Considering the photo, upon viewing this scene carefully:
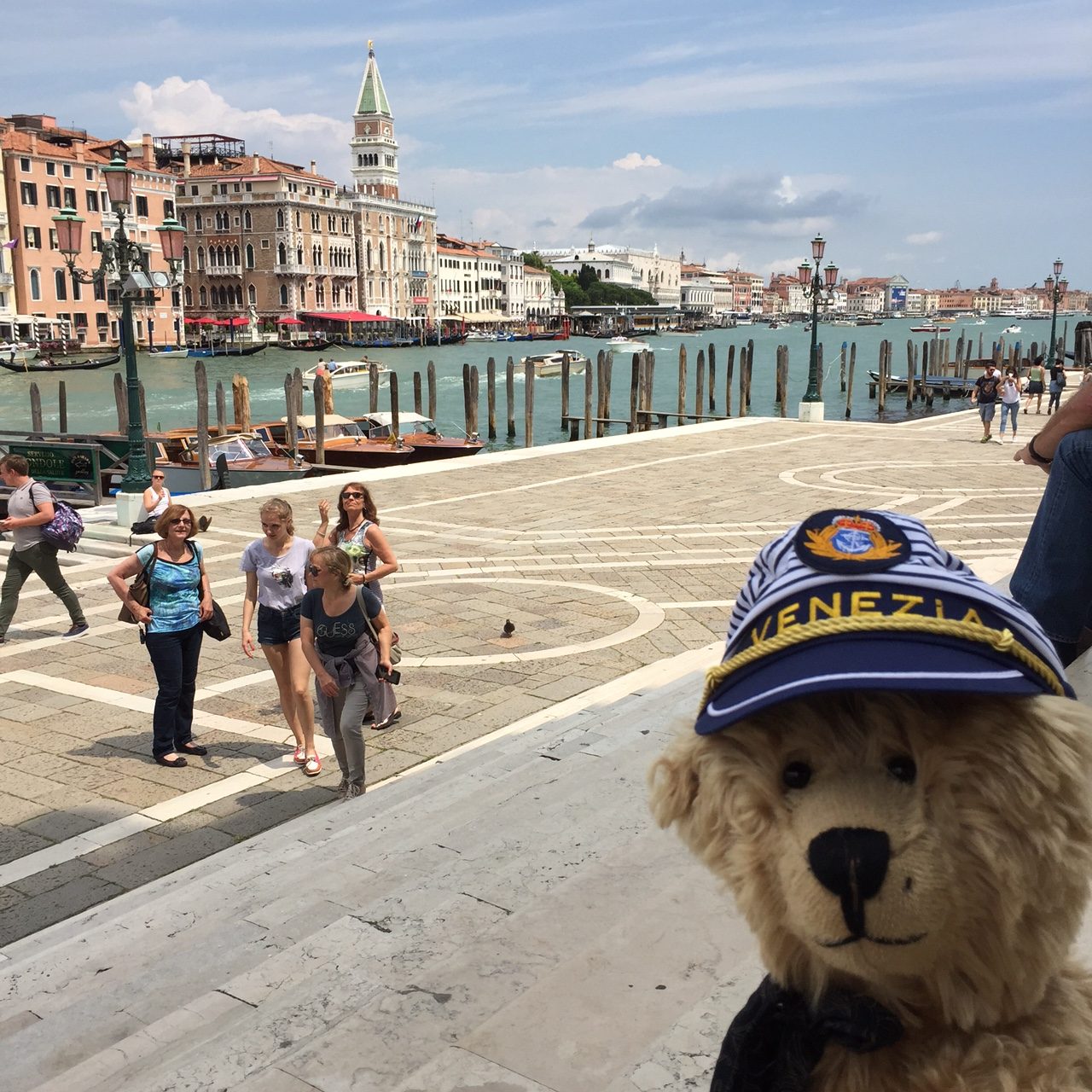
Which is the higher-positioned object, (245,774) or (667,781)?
(667,781)

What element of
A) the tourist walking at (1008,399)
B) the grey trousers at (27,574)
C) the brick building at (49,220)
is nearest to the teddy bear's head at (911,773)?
the grey trousers at (27,574)

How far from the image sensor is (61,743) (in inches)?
248

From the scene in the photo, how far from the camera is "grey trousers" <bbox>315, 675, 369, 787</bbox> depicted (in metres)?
5.22

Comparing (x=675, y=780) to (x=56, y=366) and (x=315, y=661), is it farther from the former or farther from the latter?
(x=56, y=366)

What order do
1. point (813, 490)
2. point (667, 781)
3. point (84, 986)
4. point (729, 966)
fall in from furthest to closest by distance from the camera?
point (813, 490)
point (84, 986)
point (729, 966)
point (667, 781)

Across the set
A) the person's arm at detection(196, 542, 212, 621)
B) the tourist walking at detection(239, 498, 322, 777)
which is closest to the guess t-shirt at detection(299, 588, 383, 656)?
the tourist walking at detection(239, 498, 322, 777)

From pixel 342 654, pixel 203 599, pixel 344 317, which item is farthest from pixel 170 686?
pixel 344 317

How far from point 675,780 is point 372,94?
444ft

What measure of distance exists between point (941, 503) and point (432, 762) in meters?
9.22

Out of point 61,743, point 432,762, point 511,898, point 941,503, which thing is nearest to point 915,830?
point 511,898

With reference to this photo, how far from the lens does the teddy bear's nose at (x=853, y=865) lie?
1.06m

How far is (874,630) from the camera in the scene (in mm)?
1041

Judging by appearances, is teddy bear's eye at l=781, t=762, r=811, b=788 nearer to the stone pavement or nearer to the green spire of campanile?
the stone pavement

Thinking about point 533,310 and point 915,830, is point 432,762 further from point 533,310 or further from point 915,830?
point 533,310
